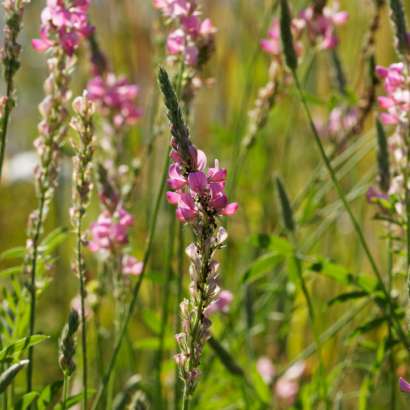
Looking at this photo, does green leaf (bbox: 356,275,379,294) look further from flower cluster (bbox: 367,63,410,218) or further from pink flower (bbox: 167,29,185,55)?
pink flower (bbox: 167,29,185,55)

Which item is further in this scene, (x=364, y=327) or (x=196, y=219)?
(x=364, y=327)

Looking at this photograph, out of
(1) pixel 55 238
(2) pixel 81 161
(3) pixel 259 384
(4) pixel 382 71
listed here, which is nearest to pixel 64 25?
(2) pixel 81 161

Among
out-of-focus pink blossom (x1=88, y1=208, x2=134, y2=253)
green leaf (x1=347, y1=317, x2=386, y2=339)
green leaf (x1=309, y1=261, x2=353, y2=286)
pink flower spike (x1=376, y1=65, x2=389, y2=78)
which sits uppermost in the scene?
pink flower spike (x1=376, y1=65, x2=389, y2=78)

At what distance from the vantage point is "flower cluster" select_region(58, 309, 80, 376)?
1.90ft

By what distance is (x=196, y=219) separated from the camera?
0.46m

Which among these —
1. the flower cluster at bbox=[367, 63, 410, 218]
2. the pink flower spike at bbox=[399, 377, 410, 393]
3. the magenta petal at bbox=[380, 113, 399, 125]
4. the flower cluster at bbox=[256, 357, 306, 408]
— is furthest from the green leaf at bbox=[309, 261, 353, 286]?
the flower cluster at bbox=[256, 357, 306, 408]

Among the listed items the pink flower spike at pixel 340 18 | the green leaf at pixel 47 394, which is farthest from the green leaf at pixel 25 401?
the pink flower spike at pixel 340 18

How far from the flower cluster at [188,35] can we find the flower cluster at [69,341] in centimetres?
40

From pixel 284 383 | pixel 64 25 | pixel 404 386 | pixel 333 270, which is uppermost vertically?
pixel 64 25

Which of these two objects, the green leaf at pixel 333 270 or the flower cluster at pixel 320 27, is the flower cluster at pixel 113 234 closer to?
the green leaf at pixel 333 270

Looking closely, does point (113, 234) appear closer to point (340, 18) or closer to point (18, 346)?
point (18, 346)

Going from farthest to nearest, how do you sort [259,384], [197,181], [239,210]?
[239,210] < [259,384] < [197,181]

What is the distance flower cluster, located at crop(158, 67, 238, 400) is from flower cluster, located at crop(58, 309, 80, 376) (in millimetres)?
165

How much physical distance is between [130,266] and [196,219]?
0.45m
